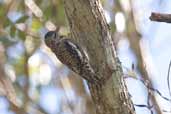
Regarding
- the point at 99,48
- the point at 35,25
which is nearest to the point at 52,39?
the point at 35,25

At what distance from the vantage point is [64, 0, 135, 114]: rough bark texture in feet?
7.90

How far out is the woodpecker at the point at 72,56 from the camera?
104 inches

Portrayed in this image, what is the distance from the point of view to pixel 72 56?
315 cm

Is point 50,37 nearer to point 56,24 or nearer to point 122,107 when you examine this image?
point 56,24

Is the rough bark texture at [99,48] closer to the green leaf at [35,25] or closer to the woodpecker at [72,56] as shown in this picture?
the woodpecker at [72,56]

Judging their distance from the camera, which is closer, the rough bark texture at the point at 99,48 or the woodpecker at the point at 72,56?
the rough bark texture at the point at 99,48

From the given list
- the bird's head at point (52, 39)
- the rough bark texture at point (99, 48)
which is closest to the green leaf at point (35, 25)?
the bird's head at point (52, 39)

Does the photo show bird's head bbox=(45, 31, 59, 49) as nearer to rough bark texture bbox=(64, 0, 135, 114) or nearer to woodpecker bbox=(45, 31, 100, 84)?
woodpecker bbox=(45, 31, 100, 84)

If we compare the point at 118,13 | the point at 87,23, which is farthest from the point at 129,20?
the point at 87,23

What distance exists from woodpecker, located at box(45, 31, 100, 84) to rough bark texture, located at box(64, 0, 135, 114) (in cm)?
6

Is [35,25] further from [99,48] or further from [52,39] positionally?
[99,48]

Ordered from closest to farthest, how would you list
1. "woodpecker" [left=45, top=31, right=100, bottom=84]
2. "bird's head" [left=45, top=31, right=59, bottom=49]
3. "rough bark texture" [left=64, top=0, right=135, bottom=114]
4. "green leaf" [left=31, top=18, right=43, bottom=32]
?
"rough bark texture" [left=64, top=0, right=135, bottom=114] < "woodpecker" [left=45, top=31, right=100, bottom=84] < "bird's head" [left=45, top=31, right=59, bottom=49] < "green leaf" [left=31, top=18, right=43, bottom=32]

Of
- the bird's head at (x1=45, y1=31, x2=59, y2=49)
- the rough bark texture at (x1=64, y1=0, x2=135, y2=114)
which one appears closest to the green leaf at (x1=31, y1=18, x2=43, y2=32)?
the bird's head at (x1=45, y1=31, x2=59, y2=49)

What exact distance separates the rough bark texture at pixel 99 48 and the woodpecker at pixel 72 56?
6 centimetres
